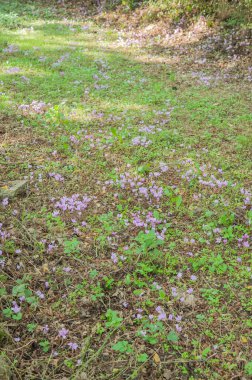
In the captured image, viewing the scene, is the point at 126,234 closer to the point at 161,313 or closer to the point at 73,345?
the point at 161,313

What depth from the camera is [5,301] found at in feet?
11.9

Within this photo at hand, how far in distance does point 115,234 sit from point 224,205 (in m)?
1.60

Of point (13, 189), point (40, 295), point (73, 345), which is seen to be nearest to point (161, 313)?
point (73, 345)

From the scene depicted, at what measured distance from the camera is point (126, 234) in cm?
454

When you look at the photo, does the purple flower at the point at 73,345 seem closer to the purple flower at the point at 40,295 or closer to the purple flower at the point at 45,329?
the purple flower at the point at 45,329

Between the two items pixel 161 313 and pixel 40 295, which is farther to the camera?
pixel 40 295

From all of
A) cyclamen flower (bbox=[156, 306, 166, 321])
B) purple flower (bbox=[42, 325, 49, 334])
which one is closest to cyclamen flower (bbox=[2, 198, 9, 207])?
purple flower (bbox=[42, 325, 49, 334])

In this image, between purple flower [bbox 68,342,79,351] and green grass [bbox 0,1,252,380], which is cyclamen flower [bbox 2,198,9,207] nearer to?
green grass [bbox 0,1,252,380]

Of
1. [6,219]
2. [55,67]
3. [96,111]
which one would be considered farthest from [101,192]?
[55,67]

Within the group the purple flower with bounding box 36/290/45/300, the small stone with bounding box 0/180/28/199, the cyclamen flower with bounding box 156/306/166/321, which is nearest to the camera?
the cyclamen flower with bounding box 156/306/166/321

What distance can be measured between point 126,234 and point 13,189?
5.76ft

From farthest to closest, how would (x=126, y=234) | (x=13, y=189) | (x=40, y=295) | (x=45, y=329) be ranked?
(x=13, y=189), (x=126, y=234), (x=40, y=295), (x=45, y=329)

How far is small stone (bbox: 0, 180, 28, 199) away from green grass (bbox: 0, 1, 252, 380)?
0.12m

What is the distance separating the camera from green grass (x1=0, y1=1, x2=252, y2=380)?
3.27m
